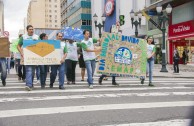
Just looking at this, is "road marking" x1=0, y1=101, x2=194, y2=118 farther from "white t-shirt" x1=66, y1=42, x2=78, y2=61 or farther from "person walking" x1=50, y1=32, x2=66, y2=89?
"white t-shirt" x1=66, y1=42, x2=78, y2=61

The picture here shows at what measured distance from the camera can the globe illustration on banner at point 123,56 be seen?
10.9m

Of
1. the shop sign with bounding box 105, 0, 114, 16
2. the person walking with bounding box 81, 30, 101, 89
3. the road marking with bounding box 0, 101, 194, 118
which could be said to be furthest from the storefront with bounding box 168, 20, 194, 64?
the shop sign with bounding box 105, 0, 114, 16

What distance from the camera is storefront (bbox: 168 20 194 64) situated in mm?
31506

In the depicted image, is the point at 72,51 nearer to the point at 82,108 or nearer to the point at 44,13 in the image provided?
the point at 82,108

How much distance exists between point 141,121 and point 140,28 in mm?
39800

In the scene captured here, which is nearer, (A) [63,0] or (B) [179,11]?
(B) [179,11]

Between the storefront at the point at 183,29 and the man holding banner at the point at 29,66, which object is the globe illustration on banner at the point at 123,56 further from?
the storefront at the point at 183,29

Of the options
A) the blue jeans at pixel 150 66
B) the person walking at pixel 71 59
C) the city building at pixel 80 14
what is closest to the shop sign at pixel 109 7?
the city building at pixel 80 14

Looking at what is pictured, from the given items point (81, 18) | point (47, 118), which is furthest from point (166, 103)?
point (81, 18)

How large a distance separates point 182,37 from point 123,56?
74.8 ft

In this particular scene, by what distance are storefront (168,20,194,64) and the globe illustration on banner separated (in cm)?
2122

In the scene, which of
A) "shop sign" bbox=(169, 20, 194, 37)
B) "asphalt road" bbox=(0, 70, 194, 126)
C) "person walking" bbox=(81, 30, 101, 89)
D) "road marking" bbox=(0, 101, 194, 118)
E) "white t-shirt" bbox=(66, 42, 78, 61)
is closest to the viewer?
"asphalt road" bbox=(0, 70, 194, 126)

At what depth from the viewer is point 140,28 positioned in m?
44.0

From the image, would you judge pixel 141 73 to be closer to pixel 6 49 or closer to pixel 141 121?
pixel 6 49
